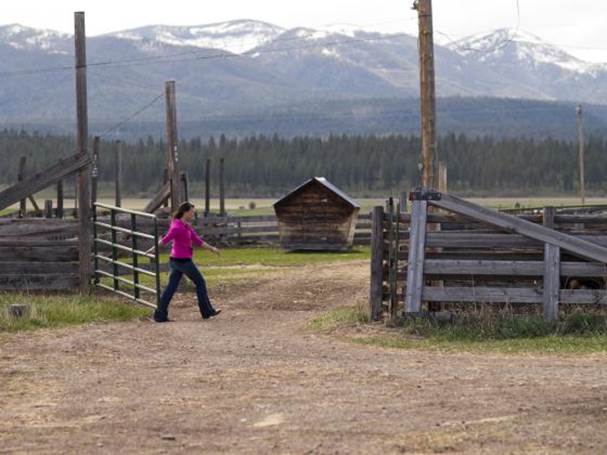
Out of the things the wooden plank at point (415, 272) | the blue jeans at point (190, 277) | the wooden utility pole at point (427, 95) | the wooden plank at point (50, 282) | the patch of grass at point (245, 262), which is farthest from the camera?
the patch of grass at point (245, 262)

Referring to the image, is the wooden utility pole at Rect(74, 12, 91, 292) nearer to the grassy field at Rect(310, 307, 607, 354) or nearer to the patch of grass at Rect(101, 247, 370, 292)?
the patch of grass at Rect(101, 247, 370, 292)

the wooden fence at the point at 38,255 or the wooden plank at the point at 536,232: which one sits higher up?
the wooden plank at the point at 536,232

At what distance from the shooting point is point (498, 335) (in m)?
15.1

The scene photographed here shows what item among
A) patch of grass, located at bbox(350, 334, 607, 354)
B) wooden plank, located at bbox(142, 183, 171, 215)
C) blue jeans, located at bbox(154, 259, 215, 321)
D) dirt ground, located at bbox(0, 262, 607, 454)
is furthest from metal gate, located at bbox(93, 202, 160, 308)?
wooden plank, located at bbox(142, 183, 171, 215)

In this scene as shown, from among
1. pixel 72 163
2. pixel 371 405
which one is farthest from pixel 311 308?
pixel 371 405

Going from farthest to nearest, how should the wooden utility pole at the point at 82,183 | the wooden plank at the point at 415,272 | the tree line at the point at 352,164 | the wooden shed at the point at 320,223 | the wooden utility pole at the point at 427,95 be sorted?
the tree line at the point at 352,164 < the wooden shed at the point at 320,223 < the wooden utility pole at the point at 82,183 < the wooden utility pole at the point at 427,95 < the wooden plank at the point at 415,272

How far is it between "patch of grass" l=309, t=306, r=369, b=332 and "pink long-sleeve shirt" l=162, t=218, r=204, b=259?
75.0 inches

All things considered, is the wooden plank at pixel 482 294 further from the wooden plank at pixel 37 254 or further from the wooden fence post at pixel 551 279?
the wooden plank at pixel 37 254

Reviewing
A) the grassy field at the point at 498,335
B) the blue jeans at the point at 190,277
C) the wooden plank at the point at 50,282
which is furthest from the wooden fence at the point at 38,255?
the grassy field at the point at 498,335

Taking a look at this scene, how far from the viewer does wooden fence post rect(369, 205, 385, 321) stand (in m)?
16.7

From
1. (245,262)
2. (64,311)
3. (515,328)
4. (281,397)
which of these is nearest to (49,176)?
(64,311)

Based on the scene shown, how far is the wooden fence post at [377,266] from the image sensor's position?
54.6 feet

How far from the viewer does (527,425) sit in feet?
30.6

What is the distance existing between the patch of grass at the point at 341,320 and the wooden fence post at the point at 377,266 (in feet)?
0.53
